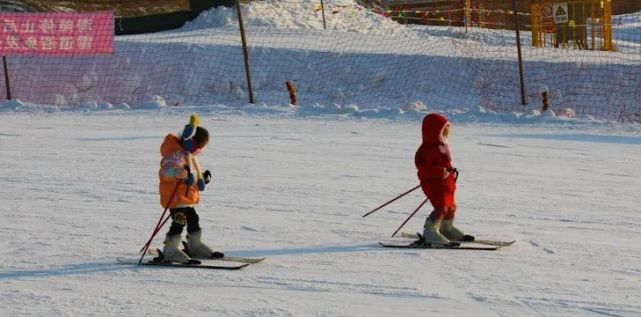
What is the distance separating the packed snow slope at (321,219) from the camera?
748 centimetres

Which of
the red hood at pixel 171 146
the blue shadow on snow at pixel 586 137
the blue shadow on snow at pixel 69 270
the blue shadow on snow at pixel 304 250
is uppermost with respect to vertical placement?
the red hood at pixel 171 146

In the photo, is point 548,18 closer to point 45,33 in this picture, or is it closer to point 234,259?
point 45,33

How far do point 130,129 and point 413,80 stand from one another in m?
7.88

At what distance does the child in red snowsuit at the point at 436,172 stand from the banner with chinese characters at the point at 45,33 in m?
12.7

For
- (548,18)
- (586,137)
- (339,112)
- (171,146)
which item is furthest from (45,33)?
(548,18)

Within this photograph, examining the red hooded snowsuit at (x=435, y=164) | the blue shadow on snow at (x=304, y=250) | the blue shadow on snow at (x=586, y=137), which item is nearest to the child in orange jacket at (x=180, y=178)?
the blue shadow on snow at (x=304, y=250)

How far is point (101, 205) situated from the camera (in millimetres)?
10820

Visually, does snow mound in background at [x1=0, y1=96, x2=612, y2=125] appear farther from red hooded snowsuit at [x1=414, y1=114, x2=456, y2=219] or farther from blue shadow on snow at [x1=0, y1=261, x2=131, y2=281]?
blue shadow on snow at [x1=0, y1=261, x2=131, y2=281]

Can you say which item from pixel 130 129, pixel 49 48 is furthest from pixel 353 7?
pixel 130 129

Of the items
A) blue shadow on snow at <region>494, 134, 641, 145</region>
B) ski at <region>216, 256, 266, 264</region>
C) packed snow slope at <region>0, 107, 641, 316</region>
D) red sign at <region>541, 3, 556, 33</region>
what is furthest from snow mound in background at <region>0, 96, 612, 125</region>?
red sign at <region>541, 3, 556, 33</region>

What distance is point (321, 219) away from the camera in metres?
10.4

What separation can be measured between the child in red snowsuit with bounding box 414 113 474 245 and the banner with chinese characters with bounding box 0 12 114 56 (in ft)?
41.5

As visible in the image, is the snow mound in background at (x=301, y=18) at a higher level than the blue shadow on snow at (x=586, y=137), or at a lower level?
higher

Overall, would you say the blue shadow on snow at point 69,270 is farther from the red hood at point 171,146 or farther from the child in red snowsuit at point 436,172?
the child in red snowsuit at point 436,172
